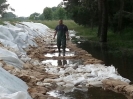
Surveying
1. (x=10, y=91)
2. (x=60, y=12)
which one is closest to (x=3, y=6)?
(x=60, y=12)

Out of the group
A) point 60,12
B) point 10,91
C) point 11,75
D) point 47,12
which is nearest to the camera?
point 10,91

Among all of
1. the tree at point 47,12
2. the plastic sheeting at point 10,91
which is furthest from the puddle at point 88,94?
the tree at point 47,12

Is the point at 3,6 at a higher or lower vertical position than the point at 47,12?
higher

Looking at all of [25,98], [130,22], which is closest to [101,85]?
[25,98]

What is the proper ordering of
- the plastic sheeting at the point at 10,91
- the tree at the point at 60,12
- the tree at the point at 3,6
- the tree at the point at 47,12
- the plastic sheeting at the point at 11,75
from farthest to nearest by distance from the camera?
the tree at the point at 47,12 < the tree at the point at 60,12 < the tree at the point at 3,6 < the plastic sheeting at the point at 11,75 < the plastic sheeting at the point at 10,91

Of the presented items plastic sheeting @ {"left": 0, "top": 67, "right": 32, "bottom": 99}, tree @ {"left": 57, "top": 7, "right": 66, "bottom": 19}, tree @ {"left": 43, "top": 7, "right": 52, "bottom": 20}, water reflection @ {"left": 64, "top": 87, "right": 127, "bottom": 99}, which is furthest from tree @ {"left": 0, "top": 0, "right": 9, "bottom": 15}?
plastic sheeting @ {"left": 0, "top": 67, "right": 32, "bottom": 99}

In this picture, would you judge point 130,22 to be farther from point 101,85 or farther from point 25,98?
point 25,98

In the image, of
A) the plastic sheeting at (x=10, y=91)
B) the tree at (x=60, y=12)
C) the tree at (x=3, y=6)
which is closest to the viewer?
the plastic sheeting at (x=10, y=91)

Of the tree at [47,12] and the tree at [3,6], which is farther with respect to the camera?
the tree at [47,12]

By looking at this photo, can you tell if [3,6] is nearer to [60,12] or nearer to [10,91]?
[60,12]

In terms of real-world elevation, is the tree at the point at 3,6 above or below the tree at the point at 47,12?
above

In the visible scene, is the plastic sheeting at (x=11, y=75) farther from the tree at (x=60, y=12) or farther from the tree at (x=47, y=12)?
the tree at (x=47, y=12)

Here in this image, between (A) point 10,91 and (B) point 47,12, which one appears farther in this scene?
(B) point 47,12

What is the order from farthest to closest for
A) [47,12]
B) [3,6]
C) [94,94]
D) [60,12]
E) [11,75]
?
[47,12]
[60,12]
[3,6]
[11,75]
[94,94]
